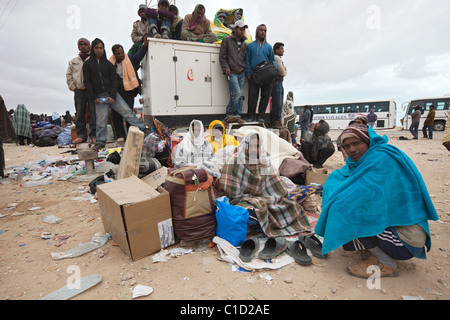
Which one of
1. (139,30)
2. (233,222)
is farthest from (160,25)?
(233,222)

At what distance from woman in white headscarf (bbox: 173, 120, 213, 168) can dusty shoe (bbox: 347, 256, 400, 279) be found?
261 cm

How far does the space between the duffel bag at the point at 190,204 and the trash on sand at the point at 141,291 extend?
594mm

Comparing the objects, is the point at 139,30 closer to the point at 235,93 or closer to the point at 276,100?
the point at 235,93

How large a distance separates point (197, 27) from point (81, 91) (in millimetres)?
2902

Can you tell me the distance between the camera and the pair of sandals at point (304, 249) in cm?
199

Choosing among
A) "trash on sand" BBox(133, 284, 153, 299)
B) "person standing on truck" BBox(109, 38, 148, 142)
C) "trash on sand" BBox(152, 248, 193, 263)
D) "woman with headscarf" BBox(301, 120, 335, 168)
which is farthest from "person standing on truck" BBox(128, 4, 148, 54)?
"trash on sand" BBox(133, 284, 153, 299)

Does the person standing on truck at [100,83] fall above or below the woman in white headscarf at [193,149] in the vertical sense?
above

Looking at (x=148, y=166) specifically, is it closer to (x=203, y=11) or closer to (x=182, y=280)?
(x=182, y=280)

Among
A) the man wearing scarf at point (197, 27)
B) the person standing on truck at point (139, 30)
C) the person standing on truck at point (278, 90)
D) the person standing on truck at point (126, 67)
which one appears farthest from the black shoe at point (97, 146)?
the person standing on truck at point (278, 90)

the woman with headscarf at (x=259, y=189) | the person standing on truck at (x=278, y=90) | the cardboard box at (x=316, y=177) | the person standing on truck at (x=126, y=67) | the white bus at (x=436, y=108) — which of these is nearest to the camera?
the woman with headscarf at (x=259, y=189)

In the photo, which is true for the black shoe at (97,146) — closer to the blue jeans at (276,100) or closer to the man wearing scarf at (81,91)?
the man wearing scarf at (81,91)

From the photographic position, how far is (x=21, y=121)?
34.2 ft

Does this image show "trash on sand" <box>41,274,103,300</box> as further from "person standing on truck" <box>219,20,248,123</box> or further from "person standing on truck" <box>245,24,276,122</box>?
"person standing on truck" <box>245,24,276,122</box>

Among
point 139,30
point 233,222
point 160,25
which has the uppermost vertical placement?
point 160,25
